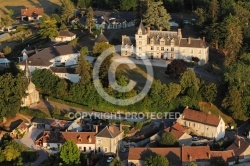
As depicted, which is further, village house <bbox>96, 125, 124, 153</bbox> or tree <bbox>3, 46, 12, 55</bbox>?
tree <bbox>3, 46, 12, 55</bbox>

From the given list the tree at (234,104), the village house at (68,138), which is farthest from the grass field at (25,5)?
the village house at (68,138)

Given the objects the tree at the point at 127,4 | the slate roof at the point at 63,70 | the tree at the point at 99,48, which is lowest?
the slate roof at the point at 63,70

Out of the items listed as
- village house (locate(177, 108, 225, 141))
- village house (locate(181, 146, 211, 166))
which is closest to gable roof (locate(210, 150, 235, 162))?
village house (locate(181, 146, 211, 166))

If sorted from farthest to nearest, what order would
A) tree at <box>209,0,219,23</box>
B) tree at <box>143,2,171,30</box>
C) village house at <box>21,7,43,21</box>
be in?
village house at <box>21,7,43,21</box> < tree at <box>209,0,219,23</box> < tree at <box>143,2,171,30</box>

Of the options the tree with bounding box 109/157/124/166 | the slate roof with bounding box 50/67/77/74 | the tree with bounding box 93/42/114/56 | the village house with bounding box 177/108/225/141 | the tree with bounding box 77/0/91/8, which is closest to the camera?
the tree with bounding box 109/157/124/166

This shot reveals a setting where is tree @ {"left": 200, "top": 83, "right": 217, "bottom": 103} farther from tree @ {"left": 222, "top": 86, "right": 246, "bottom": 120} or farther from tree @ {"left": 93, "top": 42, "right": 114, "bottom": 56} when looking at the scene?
tree @ {"left": 93, "top": 42, "right": 114, "bottom": 56}

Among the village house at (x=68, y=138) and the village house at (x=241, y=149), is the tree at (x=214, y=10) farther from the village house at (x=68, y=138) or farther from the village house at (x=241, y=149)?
the village house at (x=68, y=138)
